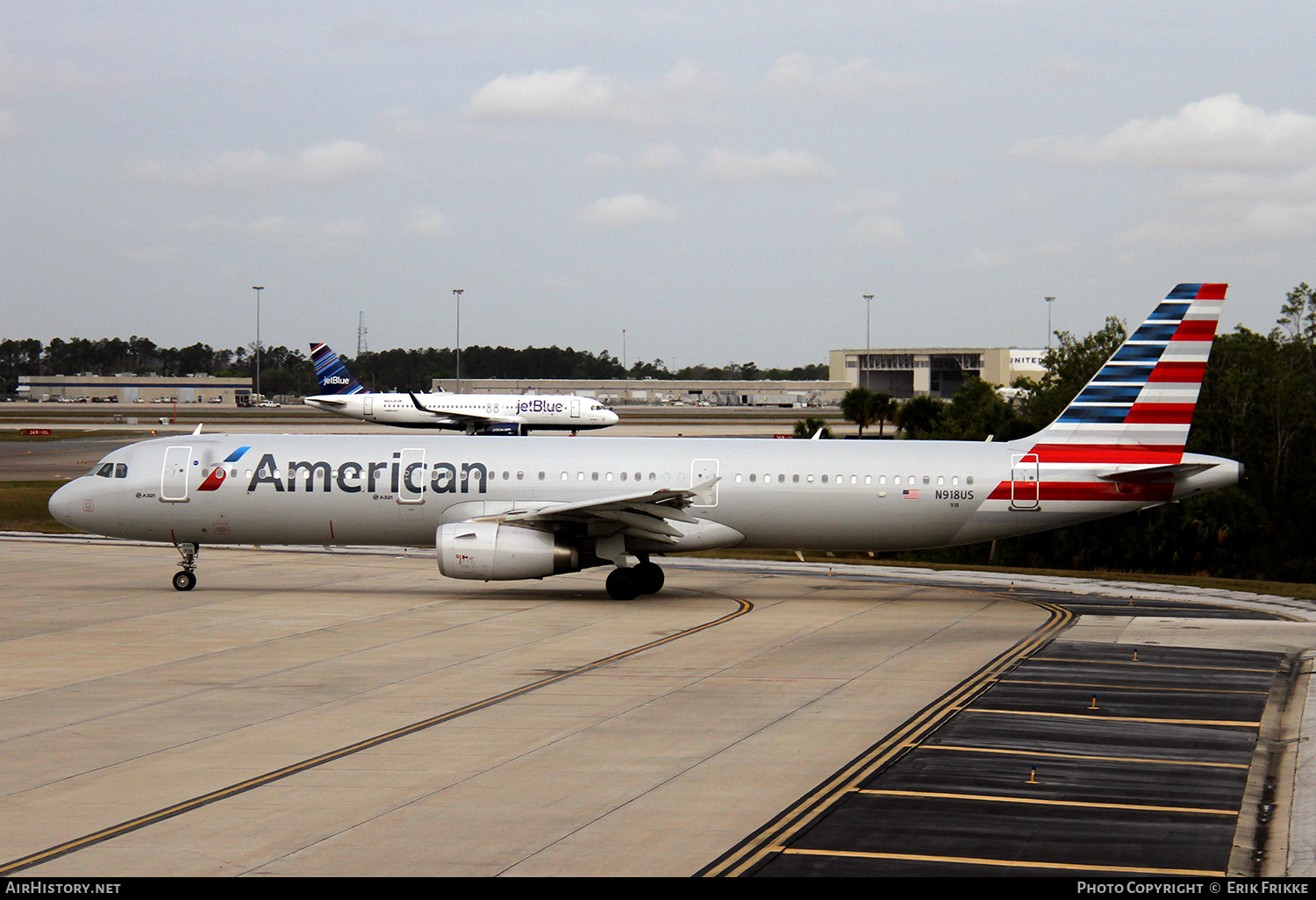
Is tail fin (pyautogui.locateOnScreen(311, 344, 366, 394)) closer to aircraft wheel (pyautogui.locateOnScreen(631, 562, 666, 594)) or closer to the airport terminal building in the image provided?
aircraft wheel (pyautogui.locateOnScreen(631, 562, 666, 594))

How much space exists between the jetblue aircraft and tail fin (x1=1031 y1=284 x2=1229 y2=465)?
64181 mm

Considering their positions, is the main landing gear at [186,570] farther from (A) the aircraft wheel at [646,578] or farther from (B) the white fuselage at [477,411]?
(B) the white fuselage at [477,411]

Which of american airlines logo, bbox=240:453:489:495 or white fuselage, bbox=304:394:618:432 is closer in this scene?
american airlines logo, bbox=240:453:489:495

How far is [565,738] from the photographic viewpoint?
1664 cm

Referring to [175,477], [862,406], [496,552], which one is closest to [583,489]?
[496,552]

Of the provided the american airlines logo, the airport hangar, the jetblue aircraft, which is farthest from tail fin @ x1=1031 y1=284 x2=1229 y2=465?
the airport hangar

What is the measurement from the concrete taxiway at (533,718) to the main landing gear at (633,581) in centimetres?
43

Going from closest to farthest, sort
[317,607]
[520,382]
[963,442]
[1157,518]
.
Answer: [317,607] < [963,442] < [1157,518] < [520,382]

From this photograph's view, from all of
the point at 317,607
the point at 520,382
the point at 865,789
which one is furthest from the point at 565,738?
the point at 520,382

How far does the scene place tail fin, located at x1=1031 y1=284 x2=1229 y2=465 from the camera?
2939cm

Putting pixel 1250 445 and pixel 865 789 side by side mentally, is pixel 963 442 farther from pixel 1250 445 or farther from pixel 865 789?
pixel 1250 445

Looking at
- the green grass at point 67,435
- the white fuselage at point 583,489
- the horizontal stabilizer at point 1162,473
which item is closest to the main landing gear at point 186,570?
the white fuselage at point 583,489
